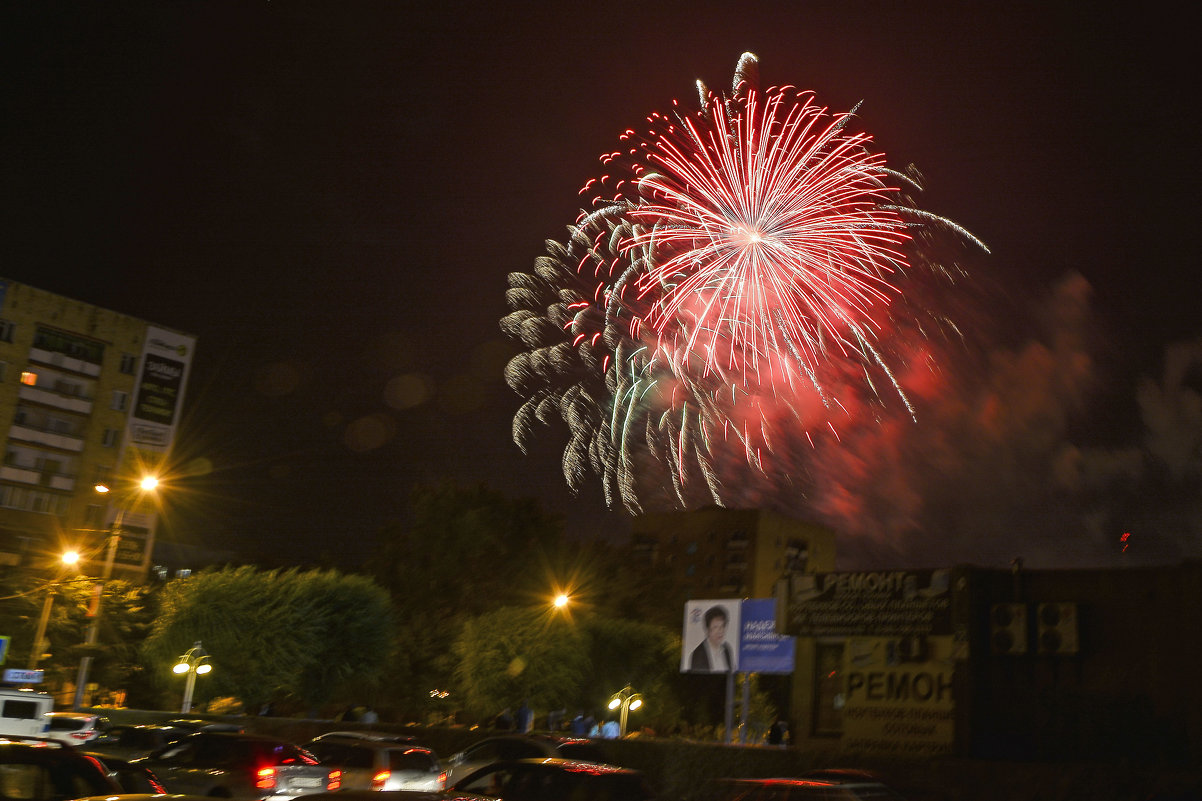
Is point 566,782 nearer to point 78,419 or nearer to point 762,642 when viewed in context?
point 762,642

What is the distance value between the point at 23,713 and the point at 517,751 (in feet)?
35.5

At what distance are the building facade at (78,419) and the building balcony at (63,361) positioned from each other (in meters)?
0.07

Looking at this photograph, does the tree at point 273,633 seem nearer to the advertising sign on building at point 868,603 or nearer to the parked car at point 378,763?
the advertising sign on building at point 868,603

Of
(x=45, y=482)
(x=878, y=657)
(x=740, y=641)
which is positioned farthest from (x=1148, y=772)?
(x=45, y=482)

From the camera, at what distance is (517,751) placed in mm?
22406

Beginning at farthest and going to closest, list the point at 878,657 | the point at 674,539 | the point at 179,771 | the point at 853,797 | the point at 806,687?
the point at 674,539 < the point at 806,687 < the point at 878,657 < the point at 179,771 < the point at 853,797

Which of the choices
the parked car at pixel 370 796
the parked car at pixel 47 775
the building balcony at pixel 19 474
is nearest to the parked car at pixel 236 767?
the parked car at pixel 47 775

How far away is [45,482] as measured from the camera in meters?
76.3

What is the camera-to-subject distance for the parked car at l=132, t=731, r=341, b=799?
1580 centimetres

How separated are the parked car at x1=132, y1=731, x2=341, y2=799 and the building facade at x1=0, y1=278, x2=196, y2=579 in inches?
2358

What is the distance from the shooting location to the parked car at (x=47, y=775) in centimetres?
946

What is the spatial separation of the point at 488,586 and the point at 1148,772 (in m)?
49.7

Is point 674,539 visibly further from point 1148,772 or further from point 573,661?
point 1148,772

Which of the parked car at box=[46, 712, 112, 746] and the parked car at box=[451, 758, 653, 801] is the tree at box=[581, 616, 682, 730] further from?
the parked car at box=[451, 758, 653, 801]
